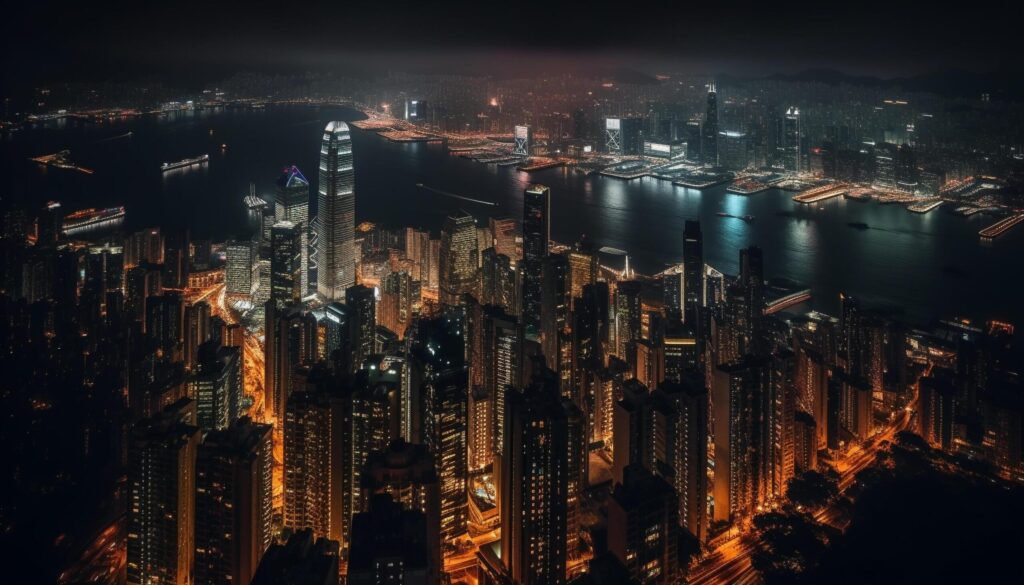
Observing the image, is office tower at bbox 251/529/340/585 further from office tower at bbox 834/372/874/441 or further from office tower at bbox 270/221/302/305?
office tower at bbox 270/221/302/305

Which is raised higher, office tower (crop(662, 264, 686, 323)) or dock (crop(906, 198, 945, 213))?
dock (crop(906, 198, 945, 213))

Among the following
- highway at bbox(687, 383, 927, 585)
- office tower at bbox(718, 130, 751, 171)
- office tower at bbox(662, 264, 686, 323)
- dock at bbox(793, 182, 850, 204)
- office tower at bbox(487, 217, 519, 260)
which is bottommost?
highway at bbox(687, 383, 927, 585)

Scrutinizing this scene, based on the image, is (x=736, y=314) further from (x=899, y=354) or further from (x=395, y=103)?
(x=395, y=103)

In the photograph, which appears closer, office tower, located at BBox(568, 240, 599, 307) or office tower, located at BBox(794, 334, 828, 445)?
office tower, located at BBox(794, 334, 828, 445)

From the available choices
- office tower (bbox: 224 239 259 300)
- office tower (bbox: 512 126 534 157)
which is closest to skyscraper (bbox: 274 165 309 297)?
office tower (bbox: 224 239 259 300)

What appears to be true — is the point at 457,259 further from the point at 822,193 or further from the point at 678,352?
the point at 822,193

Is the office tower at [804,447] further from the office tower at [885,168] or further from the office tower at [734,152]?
the office tower at [734,152]

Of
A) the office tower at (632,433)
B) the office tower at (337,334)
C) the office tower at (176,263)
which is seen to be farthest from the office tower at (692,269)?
the office tower at (176,263)
